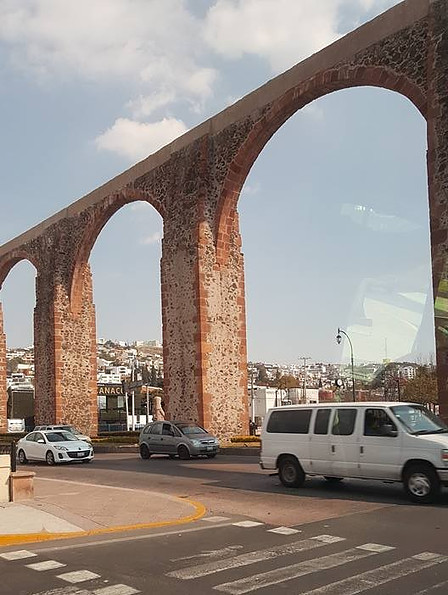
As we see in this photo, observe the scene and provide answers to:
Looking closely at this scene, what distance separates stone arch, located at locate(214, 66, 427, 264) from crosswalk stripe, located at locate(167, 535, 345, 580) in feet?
48.3

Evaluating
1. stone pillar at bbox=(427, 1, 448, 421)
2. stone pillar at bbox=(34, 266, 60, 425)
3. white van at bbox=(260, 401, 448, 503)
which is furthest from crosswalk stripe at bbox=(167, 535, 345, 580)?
stone pillar at bbox=(34, 266, 60, 425)

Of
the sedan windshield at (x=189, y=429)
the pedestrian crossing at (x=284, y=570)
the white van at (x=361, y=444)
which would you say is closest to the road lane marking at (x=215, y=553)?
the pedestrian crossing at (x=284, y=570)

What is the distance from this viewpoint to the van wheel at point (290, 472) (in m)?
13.8

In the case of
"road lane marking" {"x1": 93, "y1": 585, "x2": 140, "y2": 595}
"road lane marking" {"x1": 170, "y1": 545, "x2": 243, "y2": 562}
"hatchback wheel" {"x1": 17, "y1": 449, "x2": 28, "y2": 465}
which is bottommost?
"hatchback wheel" {"x1": 17, "y1": 449, "x2": 28, "y2": 465}

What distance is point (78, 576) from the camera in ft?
22.8

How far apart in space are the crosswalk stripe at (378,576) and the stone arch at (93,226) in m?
23.8

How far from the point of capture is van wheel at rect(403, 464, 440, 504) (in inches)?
453

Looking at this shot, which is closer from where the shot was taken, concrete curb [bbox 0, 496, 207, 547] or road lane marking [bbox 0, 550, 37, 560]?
road lane marking [bbox 0, 550, 37, 560]

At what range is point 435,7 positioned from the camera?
781 inches

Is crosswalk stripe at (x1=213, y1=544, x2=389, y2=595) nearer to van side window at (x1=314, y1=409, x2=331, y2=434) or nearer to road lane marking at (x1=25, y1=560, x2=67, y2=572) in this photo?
road lane marking at (x1=25, y1=560, x2=67, y2=572)

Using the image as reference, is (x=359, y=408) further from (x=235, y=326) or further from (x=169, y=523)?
(x=235, y=326)

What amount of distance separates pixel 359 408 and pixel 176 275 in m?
16.6

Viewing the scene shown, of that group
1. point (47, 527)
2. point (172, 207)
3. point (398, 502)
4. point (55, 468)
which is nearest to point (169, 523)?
point (47, 527)

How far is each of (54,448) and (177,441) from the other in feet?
13.3
